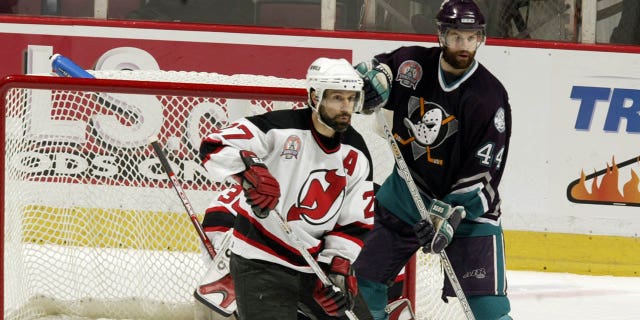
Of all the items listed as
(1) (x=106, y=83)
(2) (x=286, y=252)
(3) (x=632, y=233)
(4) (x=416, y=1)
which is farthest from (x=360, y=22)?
(2) (x=286, y=252)

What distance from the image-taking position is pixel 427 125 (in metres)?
3.62

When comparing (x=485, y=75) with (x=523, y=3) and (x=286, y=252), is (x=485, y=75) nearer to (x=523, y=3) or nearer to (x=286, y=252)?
(x=286, y=252)

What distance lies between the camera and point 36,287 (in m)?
4.46

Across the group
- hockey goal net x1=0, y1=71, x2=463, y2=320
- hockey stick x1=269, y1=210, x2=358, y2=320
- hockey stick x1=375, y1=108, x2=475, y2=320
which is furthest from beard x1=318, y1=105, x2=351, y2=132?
hockey goal net x1=0, y1=71, x2=463, y2=320

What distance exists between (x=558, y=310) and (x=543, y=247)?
0.78m

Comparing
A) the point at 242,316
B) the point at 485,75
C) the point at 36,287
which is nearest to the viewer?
the point at 242,316

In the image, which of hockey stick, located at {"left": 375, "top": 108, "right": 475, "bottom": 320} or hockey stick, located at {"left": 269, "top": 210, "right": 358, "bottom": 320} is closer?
hockey stick, located at {"left": 269, "top": 210, "right": 358, "bottom": 320}

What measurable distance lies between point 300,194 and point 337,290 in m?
0.26

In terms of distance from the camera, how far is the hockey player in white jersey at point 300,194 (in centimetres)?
311

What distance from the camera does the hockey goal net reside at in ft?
14.6

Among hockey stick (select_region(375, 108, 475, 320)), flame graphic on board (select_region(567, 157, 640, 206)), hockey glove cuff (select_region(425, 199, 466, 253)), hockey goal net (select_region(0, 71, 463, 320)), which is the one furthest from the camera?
flame graphic on board (select_region(567, 157, 640, 206))

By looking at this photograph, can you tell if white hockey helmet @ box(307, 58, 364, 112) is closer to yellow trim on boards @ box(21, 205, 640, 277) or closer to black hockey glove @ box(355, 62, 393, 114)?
black hockey glove @ box(355, 62, 393, 114)

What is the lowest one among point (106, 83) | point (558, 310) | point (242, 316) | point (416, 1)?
point (558, 310)

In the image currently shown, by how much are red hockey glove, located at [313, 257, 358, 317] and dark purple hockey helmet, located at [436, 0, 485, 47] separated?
2.46ft
